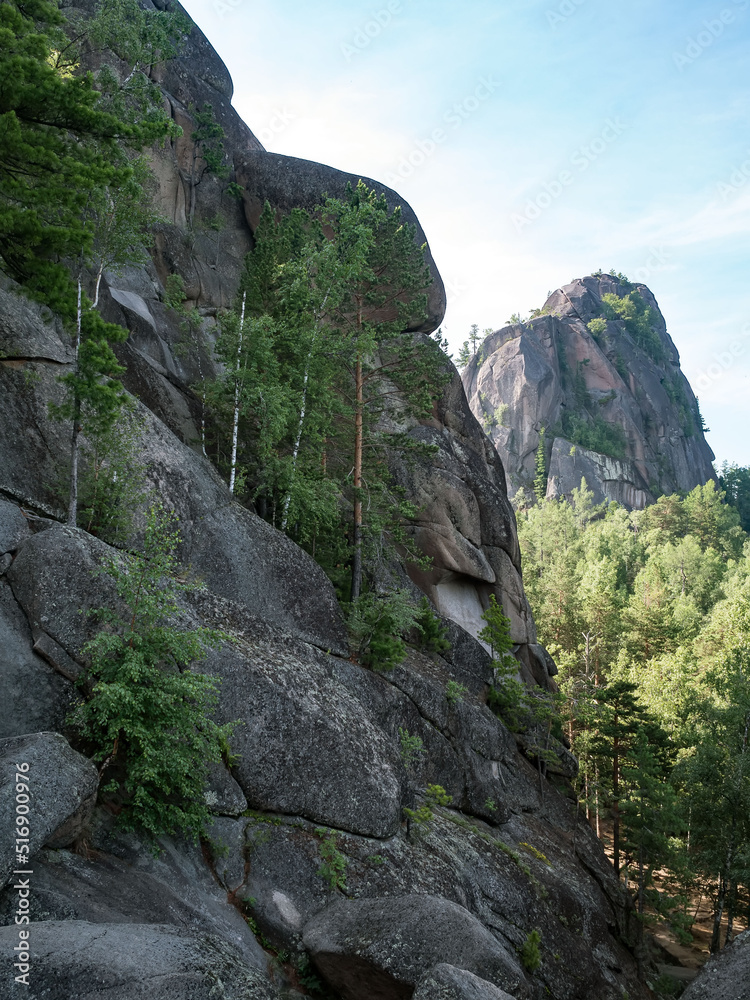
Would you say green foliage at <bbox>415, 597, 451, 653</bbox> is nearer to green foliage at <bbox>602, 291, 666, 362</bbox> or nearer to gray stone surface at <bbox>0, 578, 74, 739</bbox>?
gray stone surface at <bbox>0, 578, 74, 739</bbox>

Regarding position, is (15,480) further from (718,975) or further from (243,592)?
(718,975)

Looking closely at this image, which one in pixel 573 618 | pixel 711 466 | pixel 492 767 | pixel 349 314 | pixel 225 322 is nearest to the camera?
pixel 225 322

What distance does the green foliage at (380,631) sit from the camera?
18.0 m

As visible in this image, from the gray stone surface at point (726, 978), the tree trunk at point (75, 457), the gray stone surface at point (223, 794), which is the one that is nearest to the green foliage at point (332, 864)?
the gray stone surface at point (223, 794)

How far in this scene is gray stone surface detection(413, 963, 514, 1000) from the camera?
726cm

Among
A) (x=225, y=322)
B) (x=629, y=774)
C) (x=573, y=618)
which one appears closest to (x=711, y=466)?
(x=573, y=618)

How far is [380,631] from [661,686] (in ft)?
78.6

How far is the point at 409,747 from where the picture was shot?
1666cm

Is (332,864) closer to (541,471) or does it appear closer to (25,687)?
(25,687)

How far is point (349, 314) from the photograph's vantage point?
23.5 metres

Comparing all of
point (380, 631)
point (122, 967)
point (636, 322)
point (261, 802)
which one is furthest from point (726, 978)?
point (636, 322)

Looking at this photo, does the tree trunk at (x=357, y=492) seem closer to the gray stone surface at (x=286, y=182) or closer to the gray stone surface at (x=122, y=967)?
the gray stone surface at (x=122, y=967)

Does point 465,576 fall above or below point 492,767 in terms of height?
above

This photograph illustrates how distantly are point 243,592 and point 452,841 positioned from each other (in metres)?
7.84
